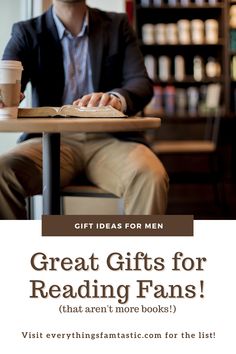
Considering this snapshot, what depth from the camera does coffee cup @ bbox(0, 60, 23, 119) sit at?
1294 mm

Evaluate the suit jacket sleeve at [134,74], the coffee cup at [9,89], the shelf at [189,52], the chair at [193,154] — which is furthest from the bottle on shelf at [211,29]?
the coffee cup at [9,89]

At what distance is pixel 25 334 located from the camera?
1436 millimetres

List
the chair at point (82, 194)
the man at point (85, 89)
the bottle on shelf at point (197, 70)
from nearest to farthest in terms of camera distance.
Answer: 1. the man at point (85, 89)
2. the chair at point (82, 194)
3. the bottle on shelf at point (197, 70)

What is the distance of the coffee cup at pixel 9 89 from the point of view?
4.25ft

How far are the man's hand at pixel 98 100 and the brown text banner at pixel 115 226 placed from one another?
25 centimetres

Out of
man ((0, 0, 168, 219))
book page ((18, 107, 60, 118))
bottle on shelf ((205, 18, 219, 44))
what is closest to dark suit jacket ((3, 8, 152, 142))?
man ((0, 0, 168, 219))

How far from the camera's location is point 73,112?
1.38m

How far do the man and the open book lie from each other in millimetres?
65

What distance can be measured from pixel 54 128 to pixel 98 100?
0.28 m

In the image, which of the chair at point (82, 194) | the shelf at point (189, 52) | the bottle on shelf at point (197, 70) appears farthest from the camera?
the bottle on shelf at point (197, 70)

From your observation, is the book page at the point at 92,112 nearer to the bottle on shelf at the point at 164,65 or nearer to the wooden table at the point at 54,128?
the wooden table at the point at 54,128

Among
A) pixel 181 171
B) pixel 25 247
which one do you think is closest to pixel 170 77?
pixel 181 171

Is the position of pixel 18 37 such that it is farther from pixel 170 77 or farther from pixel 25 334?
pixel 170 77

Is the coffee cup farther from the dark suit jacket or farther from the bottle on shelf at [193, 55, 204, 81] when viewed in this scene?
the bottle on shelf at [193, 55, 204, 81]
